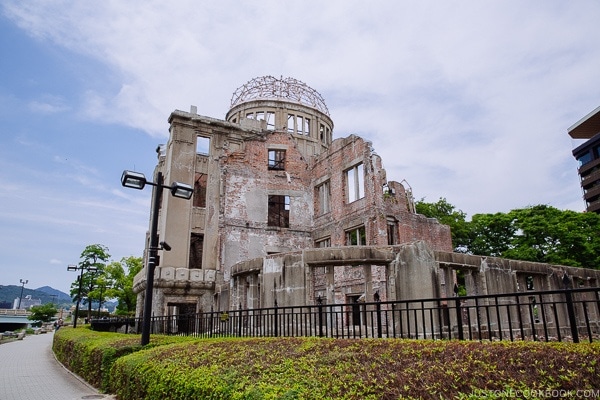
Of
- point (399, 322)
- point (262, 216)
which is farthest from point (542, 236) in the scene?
point (399, 322)

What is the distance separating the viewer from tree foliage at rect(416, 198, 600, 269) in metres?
31.3

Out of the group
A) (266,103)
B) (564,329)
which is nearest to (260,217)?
(266,103)

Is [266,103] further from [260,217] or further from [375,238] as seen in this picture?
[375,238]

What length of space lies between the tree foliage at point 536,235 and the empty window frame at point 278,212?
17.2 meters

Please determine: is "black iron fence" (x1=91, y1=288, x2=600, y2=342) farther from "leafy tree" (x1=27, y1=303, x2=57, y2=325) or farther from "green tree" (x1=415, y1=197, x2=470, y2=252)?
"leafy tree" (x1=27, y1=303, x2=57, y2=325)

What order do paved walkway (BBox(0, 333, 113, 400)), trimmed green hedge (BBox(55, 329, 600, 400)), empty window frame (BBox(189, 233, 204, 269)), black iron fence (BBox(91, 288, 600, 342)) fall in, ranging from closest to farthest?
1. trimmed green hedge (BBox(55, 329, 600, 400))
2. paved walkway (BBox(0, 333, 113, 400))
3. black iron fence (BBox(91, 288, 600, 342))
4. empty window frame (BBox(189, 233, 204, 269))

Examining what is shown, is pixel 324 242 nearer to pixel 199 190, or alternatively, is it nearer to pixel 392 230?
pixel 392 230

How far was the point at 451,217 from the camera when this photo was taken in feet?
132

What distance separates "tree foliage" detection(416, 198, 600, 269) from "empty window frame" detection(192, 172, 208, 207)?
75.7ft

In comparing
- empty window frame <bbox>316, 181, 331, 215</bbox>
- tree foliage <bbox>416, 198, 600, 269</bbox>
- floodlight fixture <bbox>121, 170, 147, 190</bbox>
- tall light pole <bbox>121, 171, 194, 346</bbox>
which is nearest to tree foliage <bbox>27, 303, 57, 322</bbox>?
empty window frame <bbox>316, 181, 331, 215</bbox>

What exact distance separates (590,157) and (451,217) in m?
30.8

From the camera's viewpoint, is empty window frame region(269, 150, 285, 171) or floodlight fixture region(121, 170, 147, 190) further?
empty window frame region(269, 150, 285, 171)

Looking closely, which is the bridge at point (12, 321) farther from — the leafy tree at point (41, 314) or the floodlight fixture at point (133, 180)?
the floodlight fixture at point (133, 180)

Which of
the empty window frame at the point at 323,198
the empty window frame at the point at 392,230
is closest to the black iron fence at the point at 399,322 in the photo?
the empty window frame at the point at 392,230
